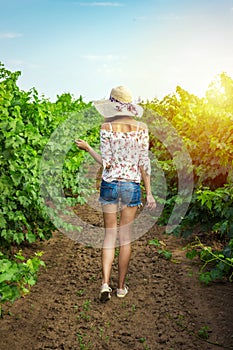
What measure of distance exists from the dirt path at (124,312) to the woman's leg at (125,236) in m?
0.30

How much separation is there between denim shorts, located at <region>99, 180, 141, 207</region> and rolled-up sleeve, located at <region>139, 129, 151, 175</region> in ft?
0.58

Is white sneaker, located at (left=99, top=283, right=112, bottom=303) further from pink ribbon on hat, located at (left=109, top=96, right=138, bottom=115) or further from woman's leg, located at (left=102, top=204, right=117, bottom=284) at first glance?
pink ribbon on hat, located at (left=109, top=96, right=138, bottom=115)

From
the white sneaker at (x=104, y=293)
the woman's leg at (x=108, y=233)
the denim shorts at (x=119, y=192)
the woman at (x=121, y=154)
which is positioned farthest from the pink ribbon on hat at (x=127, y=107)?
the white sneaker at (x=104, y=293)

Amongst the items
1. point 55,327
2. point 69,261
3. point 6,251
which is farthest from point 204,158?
point 55,327

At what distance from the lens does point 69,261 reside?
222 inches

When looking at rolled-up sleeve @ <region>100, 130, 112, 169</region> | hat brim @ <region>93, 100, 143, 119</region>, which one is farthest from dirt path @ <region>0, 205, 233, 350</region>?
hat brim @ <region>93, 100, 143, 119</region>

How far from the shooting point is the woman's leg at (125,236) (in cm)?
422

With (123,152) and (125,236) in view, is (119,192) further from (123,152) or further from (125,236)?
(125,236)

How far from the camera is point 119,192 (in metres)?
4.11

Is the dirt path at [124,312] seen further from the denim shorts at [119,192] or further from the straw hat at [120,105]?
the straw hat at [120,105]

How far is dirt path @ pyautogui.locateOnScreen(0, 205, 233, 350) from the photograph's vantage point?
372 cm

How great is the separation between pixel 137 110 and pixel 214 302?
1885 mm

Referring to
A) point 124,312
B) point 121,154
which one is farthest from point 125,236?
point 121,154

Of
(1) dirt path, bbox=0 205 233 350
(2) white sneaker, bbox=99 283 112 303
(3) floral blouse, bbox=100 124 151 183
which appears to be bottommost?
(1) dirt path, bbox=0 205 233 350
